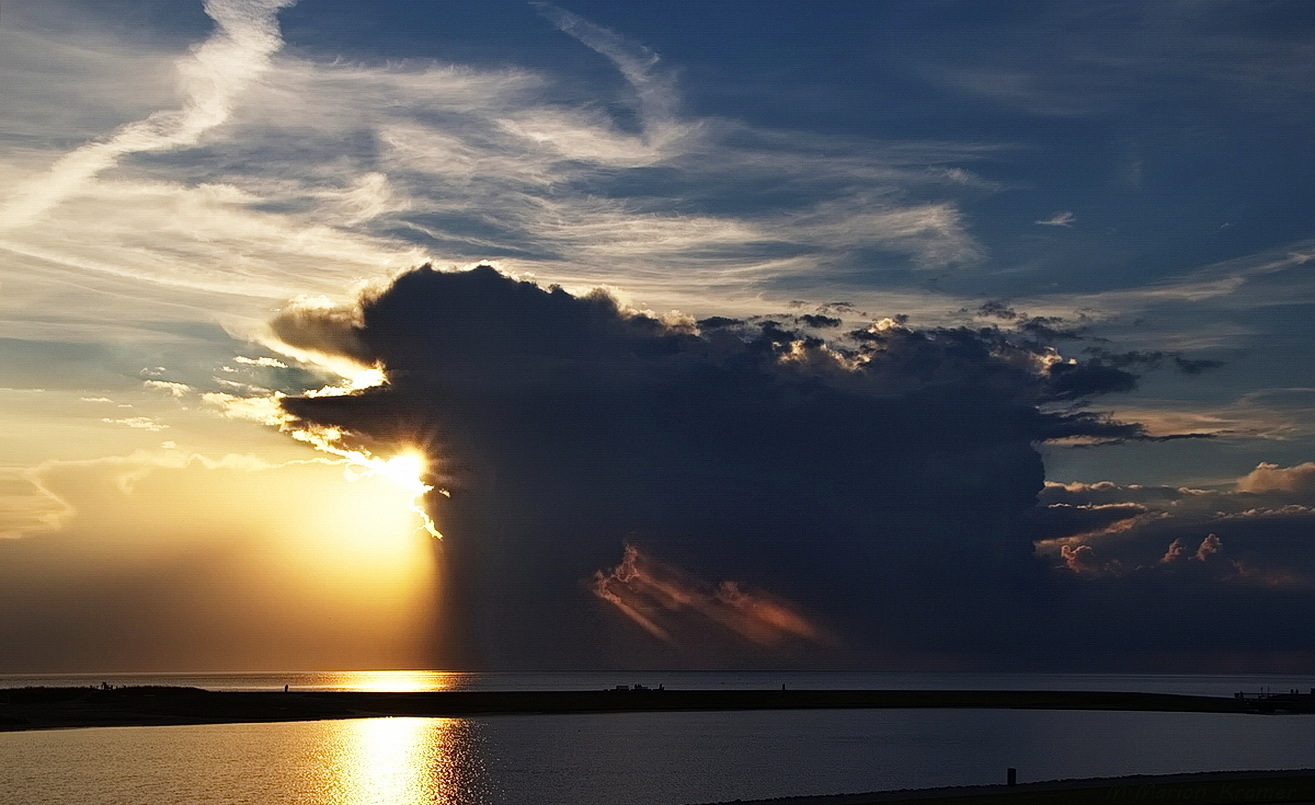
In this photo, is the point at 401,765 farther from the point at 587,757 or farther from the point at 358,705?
the point at 358,705

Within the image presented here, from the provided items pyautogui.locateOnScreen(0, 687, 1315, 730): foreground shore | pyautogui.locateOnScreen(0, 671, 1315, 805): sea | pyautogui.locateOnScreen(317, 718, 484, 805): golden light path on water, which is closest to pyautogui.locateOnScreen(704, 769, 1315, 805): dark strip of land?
pyautogui.locateOnScreen(0, 671, 1315, 805): sea

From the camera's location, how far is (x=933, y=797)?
52812 mm

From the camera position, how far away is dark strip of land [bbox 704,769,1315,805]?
169 ft

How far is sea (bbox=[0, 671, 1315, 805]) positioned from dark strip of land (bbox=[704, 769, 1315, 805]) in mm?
14938

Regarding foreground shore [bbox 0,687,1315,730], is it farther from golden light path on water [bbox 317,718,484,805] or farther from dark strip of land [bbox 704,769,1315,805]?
dark strip of land [bbox 704,769,1315,805]

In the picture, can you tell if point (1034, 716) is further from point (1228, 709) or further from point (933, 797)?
point (933, 797)

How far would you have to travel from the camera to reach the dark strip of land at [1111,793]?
5147 cm

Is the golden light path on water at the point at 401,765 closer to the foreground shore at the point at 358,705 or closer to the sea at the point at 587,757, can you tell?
the sea at the point at 587,757

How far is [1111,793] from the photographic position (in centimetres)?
5484

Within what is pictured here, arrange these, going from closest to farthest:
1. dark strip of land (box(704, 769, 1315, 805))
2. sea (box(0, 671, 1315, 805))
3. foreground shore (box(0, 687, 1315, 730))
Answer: dark strip of land (box(704, 769, 1315, 805))
sea (box(0, 671, 1315, 805))
foreground shore (box(0, 687, 1315, 730))

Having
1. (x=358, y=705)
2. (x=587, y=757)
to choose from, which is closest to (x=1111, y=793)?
(x=587, y=757)

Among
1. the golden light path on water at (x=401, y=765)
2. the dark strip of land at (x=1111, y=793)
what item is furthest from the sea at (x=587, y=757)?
the dark strip of land at (x=1111, y=793)

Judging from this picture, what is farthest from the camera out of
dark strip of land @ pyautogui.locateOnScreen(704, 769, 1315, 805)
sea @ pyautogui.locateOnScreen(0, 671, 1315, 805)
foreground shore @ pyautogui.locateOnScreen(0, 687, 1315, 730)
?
foreground shore @ pyautogui.locateOnScreen(0, 687, 1315, 730)

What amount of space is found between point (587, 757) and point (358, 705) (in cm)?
8351
